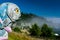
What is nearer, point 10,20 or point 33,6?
point 10,20

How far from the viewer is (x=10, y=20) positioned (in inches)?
99.0

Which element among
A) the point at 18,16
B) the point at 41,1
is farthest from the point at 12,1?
the point at 41,1

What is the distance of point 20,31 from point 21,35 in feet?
0.24

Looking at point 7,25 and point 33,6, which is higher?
point 33,6

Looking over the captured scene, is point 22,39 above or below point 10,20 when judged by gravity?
below

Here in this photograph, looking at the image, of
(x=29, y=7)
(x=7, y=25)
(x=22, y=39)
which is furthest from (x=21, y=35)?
(x=29, y=7)

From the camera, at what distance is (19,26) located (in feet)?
8.72

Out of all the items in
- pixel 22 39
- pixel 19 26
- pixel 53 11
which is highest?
pixel 53 11

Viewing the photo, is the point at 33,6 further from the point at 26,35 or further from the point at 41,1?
the point at 26,35

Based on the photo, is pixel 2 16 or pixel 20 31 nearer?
pixel 2 16

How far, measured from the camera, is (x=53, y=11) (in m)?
2.66

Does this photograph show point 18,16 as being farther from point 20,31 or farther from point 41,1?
point 41,1

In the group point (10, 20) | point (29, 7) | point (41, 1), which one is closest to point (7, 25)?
point (10, 20)

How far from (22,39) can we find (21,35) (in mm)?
71
